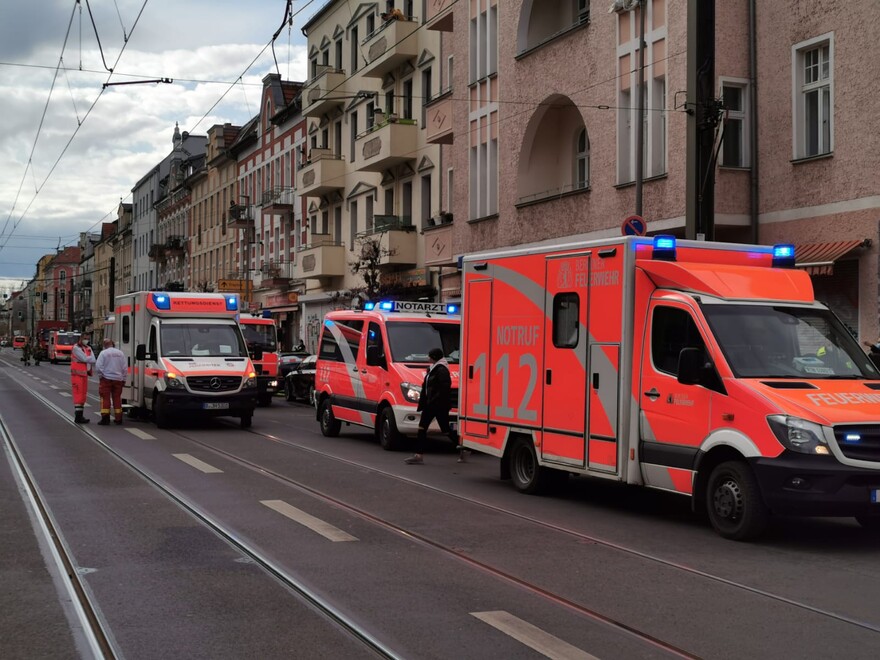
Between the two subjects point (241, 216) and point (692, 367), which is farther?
point (241, 216)

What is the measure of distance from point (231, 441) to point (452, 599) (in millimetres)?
12208

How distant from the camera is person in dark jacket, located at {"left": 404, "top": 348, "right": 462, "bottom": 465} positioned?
51.9ft

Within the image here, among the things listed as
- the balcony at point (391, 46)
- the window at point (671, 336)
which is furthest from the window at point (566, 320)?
the balcony at point (391, 46)

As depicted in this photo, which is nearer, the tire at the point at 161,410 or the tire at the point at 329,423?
the tire at the point at 329,423

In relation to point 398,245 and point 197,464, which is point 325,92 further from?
point 197,464

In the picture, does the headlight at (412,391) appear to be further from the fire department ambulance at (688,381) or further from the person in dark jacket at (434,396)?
the fire department ambulance at (688,381)

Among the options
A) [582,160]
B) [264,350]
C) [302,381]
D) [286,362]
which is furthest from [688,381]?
[286,362]

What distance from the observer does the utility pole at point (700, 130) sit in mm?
15664

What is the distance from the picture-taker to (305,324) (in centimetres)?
5144

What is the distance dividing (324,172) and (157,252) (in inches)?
1742

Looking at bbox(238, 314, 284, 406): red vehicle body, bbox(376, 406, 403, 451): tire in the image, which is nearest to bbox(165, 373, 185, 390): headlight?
bbox(376, 406, 403, 451): tire

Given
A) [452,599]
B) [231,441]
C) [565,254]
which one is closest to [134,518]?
[452,599]

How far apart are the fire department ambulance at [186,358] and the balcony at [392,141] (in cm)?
1537

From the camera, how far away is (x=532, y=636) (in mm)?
6195
